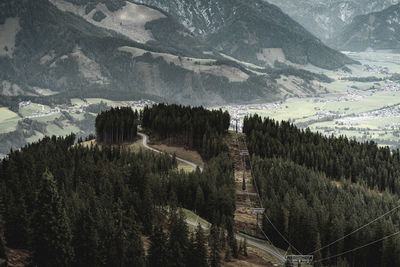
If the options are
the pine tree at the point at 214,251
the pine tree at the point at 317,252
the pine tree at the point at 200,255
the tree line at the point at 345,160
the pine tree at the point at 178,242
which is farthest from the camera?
the tree line at the point at 345,160

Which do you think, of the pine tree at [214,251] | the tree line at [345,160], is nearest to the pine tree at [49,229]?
the pine tree at [214,251]

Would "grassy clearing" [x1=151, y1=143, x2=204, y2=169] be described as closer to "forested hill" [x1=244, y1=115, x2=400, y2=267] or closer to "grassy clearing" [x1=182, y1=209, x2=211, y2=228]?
"forested hill" [x1=244, y1=115, x2=400, y2=267]

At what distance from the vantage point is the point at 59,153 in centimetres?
17212

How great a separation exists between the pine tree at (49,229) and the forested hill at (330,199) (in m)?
52.4

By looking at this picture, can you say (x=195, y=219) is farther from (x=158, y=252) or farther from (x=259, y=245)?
(x=158, y=252)

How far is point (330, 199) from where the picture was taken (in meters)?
143

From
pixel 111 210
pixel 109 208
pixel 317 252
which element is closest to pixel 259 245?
pixel 317 252

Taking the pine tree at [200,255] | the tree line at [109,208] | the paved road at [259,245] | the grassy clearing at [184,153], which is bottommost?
the paved road at [259,245]

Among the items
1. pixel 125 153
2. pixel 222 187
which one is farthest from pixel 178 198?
pixel 125 153

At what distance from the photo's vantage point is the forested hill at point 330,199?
389 feet

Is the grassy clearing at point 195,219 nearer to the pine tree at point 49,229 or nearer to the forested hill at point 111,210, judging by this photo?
the forested hill at point 111,210

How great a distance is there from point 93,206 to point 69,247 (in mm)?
23641

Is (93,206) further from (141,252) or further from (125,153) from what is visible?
(125,153)

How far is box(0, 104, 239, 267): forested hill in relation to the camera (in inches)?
3344
